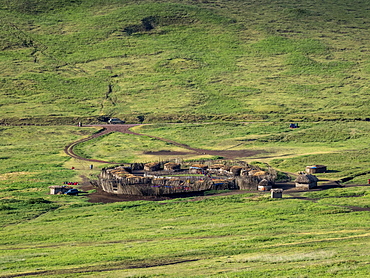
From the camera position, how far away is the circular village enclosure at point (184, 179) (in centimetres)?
6544

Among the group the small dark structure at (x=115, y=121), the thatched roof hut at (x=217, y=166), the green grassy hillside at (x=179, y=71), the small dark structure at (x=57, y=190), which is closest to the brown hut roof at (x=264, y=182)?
the thatched roof hut at (x=217, y=166)

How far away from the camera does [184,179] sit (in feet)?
230

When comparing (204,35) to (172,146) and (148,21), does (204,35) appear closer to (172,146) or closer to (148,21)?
(148,21)

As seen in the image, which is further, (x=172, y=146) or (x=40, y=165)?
(x=172, y=146)

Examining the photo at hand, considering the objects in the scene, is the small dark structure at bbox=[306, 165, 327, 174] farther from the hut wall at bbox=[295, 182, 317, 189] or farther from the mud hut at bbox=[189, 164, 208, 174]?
the mud hut at bbox=[189, 164, 208, 174]

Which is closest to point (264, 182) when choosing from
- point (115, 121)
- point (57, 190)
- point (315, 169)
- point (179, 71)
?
point (315, 169)

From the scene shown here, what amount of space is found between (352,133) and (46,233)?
69.0m

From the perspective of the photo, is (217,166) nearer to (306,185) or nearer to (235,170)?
(235,170)

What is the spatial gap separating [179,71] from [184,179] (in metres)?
100

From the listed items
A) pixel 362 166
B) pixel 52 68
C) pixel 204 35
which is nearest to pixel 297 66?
pixel 204 35

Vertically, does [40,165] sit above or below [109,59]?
below

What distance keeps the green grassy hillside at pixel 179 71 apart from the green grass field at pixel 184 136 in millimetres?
538

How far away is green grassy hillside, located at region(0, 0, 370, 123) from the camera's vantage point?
452 ft

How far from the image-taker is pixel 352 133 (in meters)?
108
